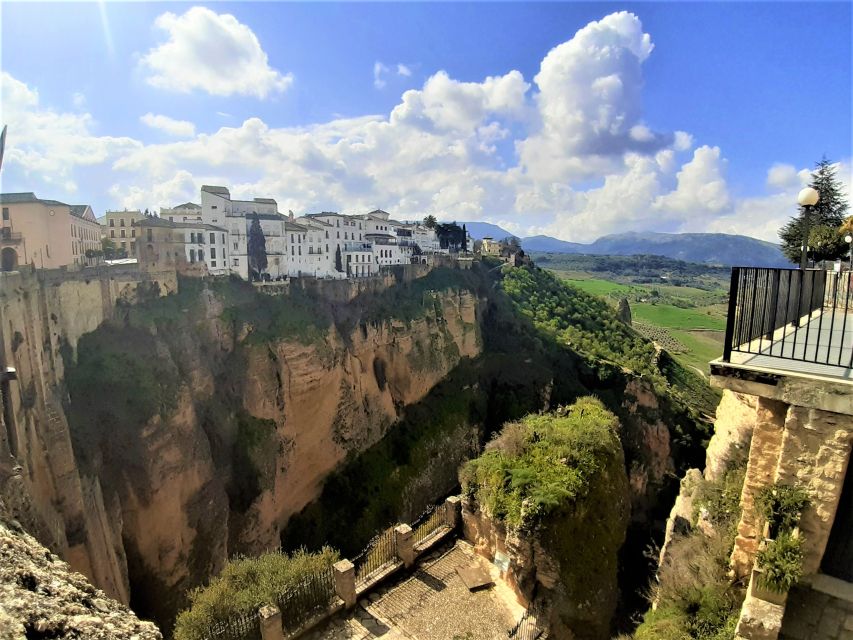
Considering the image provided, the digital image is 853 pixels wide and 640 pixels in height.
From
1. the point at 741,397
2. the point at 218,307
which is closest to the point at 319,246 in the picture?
the point at 218,307

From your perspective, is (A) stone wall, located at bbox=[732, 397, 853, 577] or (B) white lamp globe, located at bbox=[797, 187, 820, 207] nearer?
(A) stone wall, located at bbox=[732, 397, 853, 577]

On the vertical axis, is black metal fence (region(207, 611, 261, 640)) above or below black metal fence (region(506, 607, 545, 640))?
above

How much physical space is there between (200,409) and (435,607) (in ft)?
48.8

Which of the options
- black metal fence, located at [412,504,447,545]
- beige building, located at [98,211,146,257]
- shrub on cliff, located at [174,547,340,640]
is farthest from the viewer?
beige building, located at [98,211,146,257]

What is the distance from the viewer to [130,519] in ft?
56.2

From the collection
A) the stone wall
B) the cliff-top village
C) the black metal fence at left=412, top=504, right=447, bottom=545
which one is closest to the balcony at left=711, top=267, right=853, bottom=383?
the stone wall

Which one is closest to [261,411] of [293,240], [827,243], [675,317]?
[293,240]

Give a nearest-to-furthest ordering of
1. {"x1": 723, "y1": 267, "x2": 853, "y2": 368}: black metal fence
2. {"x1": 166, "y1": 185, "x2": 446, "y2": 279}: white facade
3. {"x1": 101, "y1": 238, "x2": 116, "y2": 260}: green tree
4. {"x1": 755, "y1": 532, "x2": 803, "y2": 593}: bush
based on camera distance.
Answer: {"x1": 755, "y1": 532, "x2": 803, "y2": 593}: bush, {"x1": 723, "y1": 267, "x2": 853, "y2": 368}: black metal fence, {"x1": 166, "y1": 185, "x2": 446, "y2": 279}: white facade, {"x1": 101, "y1": 238, "x2": 116, "y2": 260}: green tree

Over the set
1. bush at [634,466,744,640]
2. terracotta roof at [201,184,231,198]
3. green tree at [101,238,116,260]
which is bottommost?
bush at [634,466,744,640]

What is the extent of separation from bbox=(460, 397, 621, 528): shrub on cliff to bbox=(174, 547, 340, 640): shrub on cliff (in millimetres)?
4941

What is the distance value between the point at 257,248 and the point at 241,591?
26.6 metres

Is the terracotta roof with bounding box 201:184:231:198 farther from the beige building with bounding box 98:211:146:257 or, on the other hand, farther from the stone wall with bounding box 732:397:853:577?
the stone wall with bounding box 732:397:853:577

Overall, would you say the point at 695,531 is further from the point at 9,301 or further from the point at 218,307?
the point at 218,307

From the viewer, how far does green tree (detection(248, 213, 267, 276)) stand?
3303 cm
